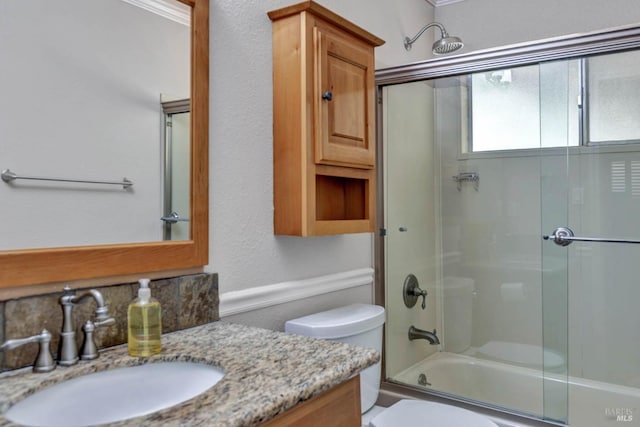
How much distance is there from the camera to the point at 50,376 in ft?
3.01

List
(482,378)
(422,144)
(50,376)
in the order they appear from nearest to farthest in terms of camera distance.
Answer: (50,376), (482,378), (422,144)

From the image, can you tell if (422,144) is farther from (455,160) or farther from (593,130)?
(593,130)

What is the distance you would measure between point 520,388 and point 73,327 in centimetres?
203

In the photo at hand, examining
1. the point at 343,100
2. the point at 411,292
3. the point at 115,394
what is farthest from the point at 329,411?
the point at 411,292

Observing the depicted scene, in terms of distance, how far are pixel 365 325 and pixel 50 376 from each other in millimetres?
1082

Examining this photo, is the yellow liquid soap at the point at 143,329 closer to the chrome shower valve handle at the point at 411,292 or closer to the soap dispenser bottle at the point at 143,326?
the soap dispenser bottle at the point at 143,326

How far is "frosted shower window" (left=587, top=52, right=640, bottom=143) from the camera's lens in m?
2.36

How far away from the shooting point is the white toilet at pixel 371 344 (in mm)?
1591

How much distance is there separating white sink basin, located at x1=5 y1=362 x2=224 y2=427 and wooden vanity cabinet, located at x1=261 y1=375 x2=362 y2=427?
0.19 meters

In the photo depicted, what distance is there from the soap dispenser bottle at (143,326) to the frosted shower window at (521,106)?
174cm


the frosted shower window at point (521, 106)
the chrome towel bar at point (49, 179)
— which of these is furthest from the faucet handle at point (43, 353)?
the frosted shower window at point (521, 106)

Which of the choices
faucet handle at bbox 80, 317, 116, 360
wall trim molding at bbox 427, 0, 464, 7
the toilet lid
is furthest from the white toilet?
wall trim molding at bbox 427, 0, 464, 7

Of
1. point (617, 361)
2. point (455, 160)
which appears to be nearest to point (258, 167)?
point (455, 160)

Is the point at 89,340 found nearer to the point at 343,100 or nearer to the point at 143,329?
the point at 143,329
